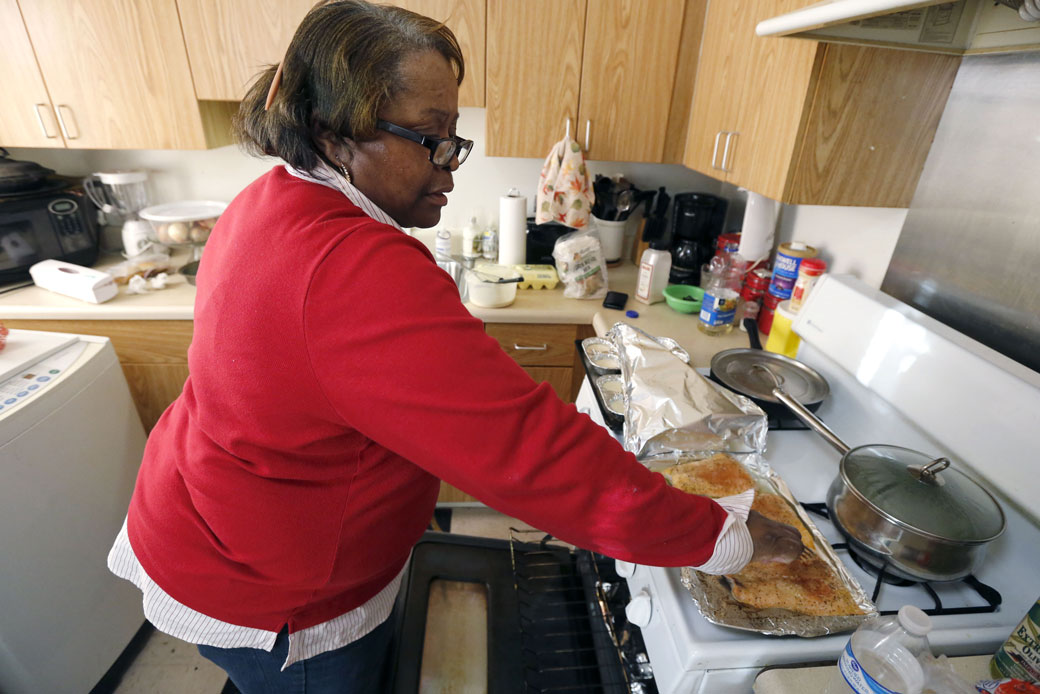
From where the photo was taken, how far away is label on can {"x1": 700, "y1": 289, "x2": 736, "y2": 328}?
62.7 inches

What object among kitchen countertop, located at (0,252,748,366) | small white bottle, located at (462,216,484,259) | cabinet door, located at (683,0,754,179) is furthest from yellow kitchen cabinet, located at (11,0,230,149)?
cabinet door, located at (683,0,754,179)

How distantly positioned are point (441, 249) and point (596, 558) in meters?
1.37

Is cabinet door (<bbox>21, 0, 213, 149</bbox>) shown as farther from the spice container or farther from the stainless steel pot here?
the stainless steel pot

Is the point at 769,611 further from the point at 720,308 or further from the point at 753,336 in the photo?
the point at 720,308

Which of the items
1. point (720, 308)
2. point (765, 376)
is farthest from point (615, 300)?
point (765, 376)

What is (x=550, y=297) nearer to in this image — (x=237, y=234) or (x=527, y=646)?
(x=527, y=646)

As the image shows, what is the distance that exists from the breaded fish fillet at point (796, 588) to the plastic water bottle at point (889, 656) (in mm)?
108

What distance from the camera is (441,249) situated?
6.89ft

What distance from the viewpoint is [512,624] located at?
104 cm

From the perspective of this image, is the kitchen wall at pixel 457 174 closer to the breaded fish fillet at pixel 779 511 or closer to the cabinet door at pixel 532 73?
the cabinet door at pixel 532 73

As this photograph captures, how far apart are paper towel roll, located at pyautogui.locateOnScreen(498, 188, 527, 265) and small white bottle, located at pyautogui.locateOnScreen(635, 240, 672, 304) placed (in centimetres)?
49

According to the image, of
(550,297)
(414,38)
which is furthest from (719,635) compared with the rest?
(550,297)

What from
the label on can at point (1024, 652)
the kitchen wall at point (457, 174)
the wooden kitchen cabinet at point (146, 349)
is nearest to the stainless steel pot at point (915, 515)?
the label on can at point (1024, 652)

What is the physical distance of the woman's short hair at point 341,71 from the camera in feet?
2.21
